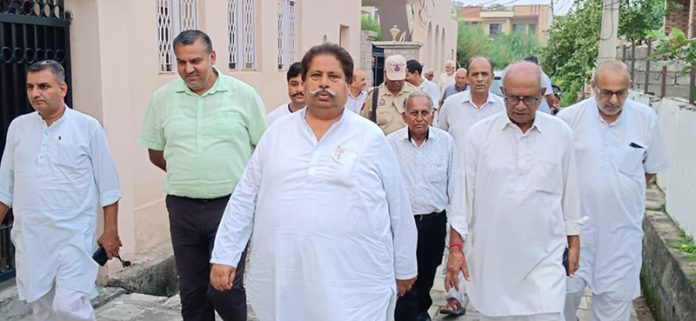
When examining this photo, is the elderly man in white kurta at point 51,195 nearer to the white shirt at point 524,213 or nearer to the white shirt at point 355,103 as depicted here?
the white shirt at point 524,213

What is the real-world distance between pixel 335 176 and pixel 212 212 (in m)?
1.39

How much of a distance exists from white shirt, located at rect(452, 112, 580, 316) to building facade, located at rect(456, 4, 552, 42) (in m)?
78.7

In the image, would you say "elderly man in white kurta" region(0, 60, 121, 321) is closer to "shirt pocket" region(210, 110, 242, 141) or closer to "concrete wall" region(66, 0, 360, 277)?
"shirt pocket" region(210, 110, 242, 141)

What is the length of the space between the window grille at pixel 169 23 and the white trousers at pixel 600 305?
14.7 ft

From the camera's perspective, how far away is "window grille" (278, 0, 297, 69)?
10491 mm

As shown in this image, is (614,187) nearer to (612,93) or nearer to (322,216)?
(612,93)

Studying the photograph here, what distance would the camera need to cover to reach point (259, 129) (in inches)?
169

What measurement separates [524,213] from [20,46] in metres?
3.87

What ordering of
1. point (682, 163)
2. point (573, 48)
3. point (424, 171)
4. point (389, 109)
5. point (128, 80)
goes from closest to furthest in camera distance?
1. point (424, 171)
2. point (128, 80)
3. point (389, 109)
4. point (682, 163)
5. point (573, 48)

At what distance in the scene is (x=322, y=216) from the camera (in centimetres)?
300

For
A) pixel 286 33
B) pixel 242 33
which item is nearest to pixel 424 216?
pixel 242 33

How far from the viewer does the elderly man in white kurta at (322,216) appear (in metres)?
3.01

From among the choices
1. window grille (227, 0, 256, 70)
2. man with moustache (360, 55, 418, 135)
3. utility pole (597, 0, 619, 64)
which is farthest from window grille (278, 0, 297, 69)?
utility pole (597, 0, 619, 64)

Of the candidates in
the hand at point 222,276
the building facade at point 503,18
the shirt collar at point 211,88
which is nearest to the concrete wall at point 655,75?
the shirt collar at point 211,88
